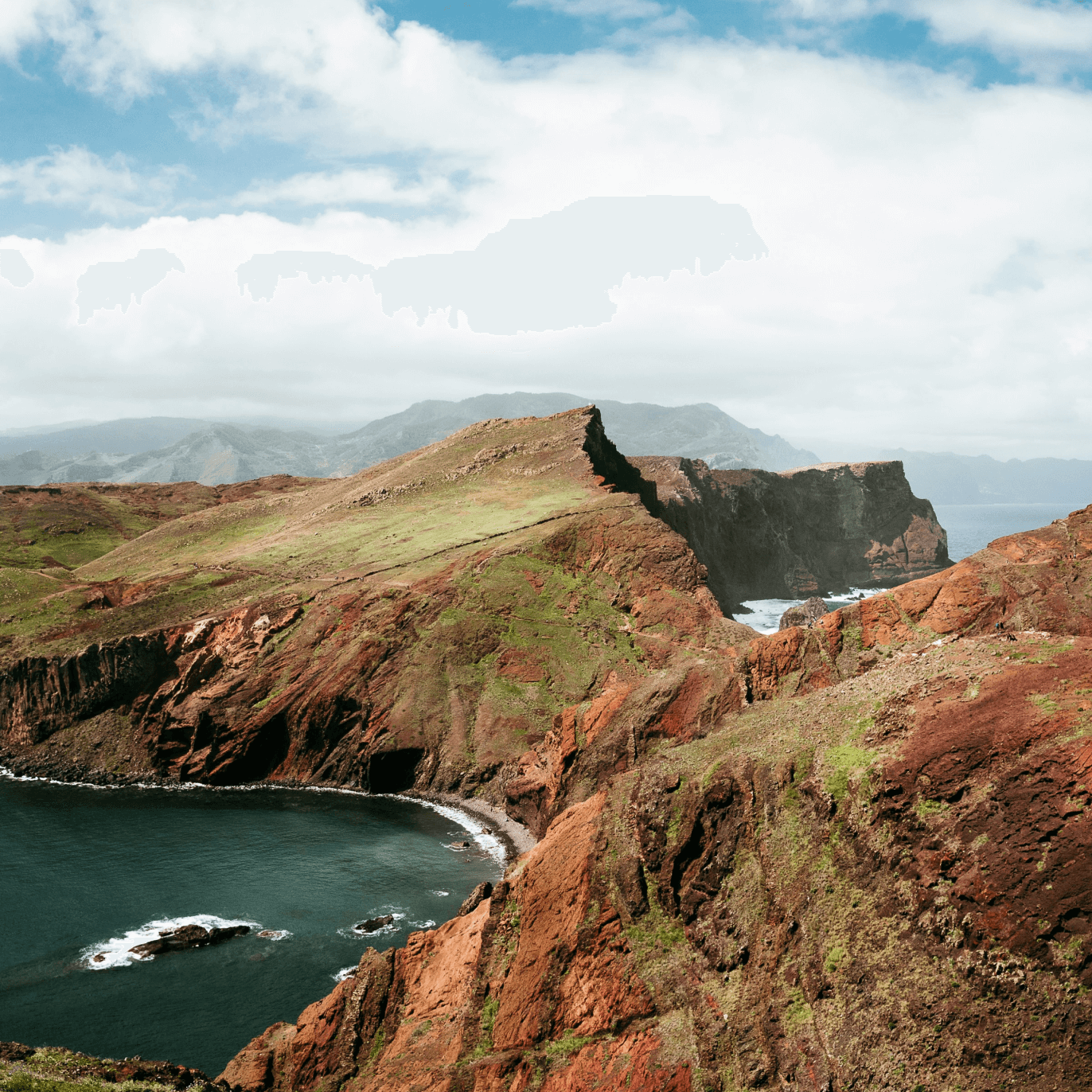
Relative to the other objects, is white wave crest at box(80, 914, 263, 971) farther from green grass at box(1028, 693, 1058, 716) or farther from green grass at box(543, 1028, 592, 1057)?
green grass at box(1028, 693, 1058, 716)

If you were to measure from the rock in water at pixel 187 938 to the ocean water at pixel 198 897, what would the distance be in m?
0.67

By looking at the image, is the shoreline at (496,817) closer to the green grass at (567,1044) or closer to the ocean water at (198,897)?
the ocean water at (198,897)

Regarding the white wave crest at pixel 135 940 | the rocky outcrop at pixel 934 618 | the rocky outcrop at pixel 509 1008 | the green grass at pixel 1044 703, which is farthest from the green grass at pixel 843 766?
the white wave crest at pixel 135 940

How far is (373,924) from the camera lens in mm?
55281

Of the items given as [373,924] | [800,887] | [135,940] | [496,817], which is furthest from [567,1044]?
[496,817]

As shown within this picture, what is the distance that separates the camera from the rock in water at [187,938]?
2032 inches

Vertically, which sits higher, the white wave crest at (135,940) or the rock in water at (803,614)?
the rock in water at (803,614)

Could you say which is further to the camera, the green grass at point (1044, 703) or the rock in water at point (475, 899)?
the rock in water at point (475, 899)

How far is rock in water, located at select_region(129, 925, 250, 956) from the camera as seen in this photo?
5162 centimetres

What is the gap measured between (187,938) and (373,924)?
11680 mm

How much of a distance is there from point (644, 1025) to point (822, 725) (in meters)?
12.3

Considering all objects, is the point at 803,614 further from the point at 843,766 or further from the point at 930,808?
the point at 930,808

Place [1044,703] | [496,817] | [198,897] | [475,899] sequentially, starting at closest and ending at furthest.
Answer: [1044,703]
[475,899]
[198,897]
[496,817]

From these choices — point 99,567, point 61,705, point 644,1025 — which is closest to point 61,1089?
point 644,1025
